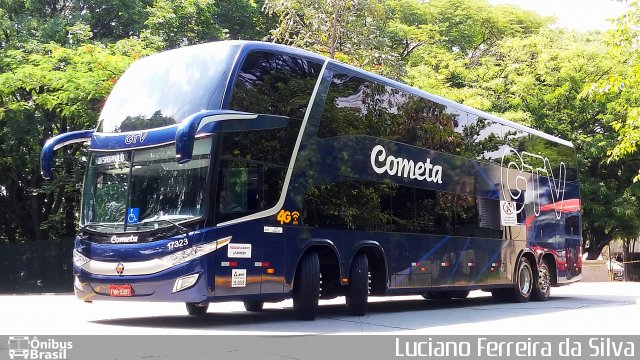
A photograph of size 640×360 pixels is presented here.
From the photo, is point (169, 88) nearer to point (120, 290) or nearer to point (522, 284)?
point (120, 290)

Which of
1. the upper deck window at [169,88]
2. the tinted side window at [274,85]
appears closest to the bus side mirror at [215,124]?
the tinted side window at [274,85]

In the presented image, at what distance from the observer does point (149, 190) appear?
10.8 m

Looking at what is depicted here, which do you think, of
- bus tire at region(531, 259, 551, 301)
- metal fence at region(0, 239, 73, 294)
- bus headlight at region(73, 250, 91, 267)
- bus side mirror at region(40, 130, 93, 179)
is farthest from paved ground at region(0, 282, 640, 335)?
metal fence at region(0, 239, 73, 294)

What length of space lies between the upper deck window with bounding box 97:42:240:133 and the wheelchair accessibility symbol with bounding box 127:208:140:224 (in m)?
1.26

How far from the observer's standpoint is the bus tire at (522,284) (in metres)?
18.4

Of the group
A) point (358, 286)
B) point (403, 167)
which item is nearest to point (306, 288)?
point (358, 286)

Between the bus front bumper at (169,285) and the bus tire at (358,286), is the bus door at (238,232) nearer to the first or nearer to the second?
the bus front bumper at (169,285)

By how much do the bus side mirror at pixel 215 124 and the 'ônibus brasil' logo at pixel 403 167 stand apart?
2.52 meters

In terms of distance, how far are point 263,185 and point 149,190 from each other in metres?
1.68

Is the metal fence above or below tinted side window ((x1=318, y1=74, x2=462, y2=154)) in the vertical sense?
below

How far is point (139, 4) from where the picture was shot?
28297mm

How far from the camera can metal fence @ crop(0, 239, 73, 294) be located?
28094 mm

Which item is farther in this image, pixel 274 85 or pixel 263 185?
pixel 274 85

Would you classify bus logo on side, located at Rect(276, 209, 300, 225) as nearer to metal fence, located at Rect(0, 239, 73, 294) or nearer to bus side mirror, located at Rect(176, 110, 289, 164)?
bus side mirror, located at Rect(176, 110, 289, 164)
